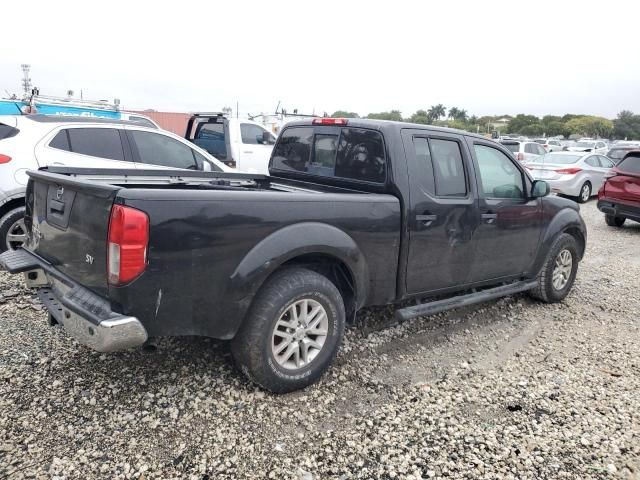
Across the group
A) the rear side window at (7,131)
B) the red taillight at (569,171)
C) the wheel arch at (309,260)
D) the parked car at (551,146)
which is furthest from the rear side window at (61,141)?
the parked car at (551,146)

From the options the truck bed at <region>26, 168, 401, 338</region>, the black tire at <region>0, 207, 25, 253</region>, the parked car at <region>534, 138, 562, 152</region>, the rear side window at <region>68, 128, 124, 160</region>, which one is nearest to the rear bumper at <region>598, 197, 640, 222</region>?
the truck bed at <region>26, 168, 401, 338</region>

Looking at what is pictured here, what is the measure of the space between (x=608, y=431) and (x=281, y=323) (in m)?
2.14

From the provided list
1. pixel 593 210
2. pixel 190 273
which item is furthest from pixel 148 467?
pixel 593 210

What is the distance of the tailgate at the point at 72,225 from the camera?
2668 millimetres

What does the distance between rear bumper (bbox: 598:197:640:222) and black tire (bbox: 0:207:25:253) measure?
1022 cm

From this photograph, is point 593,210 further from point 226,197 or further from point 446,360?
point 226,197

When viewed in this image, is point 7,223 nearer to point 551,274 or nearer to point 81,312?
point 81,312

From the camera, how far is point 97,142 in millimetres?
6156

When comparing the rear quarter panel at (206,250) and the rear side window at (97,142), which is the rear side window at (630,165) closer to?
the rear quarter panel at (206,250)

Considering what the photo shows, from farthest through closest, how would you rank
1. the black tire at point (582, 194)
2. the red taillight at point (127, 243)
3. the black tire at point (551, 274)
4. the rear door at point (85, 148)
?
the black tire at point (582, 194) < the rear door at point (85, 148) < the black tire at point (551, 274) < the red taillight at point (127, 243)

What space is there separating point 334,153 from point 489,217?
146 cm

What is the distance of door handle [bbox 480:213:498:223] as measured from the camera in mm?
4277

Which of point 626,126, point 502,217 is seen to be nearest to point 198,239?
point 502,217

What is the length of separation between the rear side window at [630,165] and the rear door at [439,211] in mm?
7276
